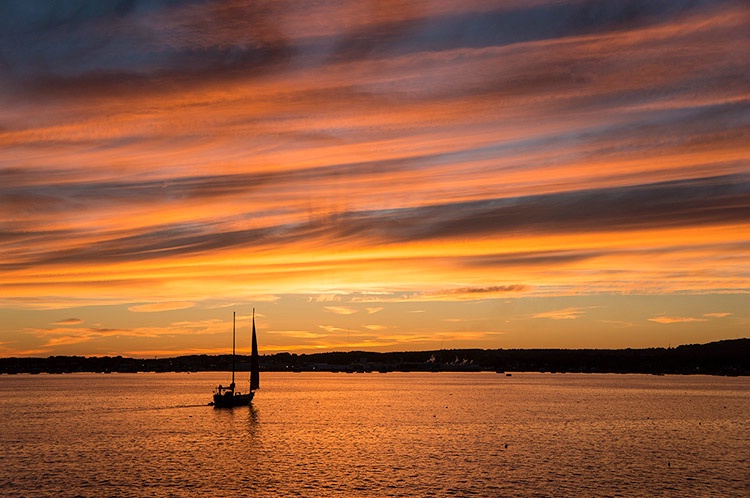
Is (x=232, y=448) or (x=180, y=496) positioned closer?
(x=180, y=496)

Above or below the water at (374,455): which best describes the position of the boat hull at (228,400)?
above

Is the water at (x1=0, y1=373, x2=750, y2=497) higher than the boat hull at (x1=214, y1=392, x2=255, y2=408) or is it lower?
lower

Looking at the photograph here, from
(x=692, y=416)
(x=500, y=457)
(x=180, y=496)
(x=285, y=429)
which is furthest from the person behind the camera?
(x=692, y=416)

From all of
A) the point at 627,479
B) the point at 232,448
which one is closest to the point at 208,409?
the point at 232,448

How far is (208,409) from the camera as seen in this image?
198 meters

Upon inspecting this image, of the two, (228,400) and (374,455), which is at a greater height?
(228,400)

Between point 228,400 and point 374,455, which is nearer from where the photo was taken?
point 374,455

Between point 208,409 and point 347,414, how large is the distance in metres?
38.3

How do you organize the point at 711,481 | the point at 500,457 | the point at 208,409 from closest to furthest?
the point at 711,481
the point at 500,457
the point at 208,409

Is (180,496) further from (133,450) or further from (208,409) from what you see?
(208,409)

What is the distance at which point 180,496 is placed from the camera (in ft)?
251

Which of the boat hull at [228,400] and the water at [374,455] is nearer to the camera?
the water at [374,455]

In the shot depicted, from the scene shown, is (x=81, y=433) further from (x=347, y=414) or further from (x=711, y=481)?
(x=711, y=481)

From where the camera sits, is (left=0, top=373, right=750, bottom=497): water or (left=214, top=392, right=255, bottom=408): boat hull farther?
(left=214, top=392, right=255, bottom=408): boat hull
